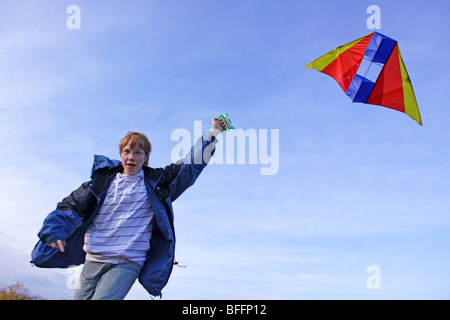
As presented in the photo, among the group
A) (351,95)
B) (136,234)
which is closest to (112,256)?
(136,234)

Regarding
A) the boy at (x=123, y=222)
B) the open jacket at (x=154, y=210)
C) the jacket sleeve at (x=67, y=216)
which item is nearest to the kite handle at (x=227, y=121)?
the boy at (x=123, y=222)

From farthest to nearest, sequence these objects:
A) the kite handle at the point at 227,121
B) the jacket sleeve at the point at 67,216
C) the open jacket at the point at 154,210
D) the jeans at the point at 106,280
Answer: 1. the kite handle at the point at 227,121
2. the open jacket at the point at 154,210
3. the jacket sleeve at the point at 67,216
4. the jeans at the point at 106,280

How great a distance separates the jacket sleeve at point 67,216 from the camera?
3826mm

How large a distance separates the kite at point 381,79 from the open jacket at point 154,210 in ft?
15.1

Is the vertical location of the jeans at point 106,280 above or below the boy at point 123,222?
below

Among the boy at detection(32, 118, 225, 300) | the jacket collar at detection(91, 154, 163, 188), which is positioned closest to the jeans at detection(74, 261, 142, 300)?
the boy at detection(32, 118, 225, 300)

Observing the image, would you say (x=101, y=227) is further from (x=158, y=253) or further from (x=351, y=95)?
(x=351, y=95)

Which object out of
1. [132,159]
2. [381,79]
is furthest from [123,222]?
[381,79]

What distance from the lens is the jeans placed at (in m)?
3.62

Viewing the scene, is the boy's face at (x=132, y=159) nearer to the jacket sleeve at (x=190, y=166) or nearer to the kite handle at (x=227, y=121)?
the jacket sleeve at (x=190, y=166)

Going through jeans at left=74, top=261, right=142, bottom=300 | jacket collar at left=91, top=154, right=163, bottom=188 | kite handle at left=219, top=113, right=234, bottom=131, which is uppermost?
kite handle at left=219, top=113, right=234, bottom=131

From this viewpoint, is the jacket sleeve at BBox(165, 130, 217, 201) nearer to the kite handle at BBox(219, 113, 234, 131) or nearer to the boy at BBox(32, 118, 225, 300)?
the boy at BBox(32, 118, 225, 300)
